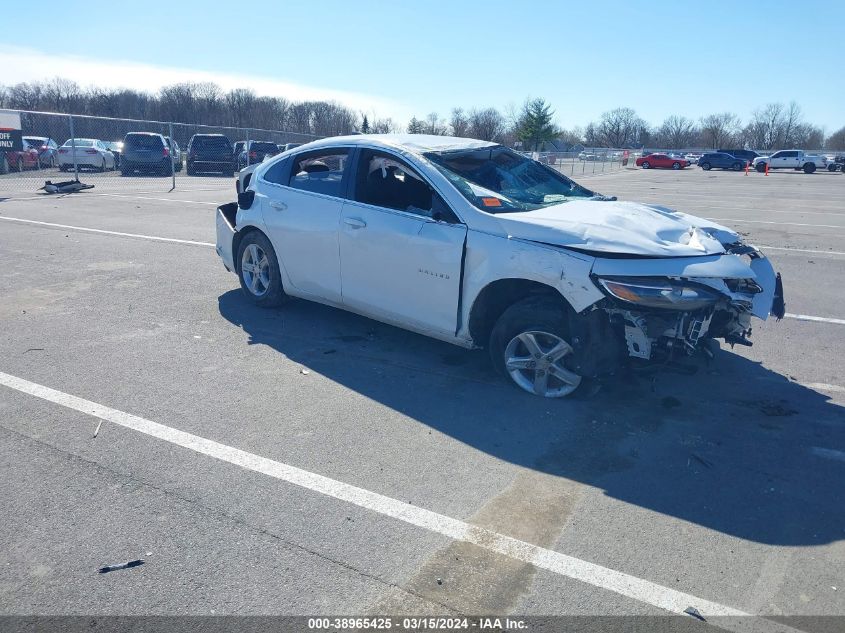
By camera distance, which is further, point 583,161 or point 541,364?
point 583,161

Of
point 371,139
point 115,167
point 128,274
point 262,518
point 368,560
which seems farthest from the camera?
point 115,167

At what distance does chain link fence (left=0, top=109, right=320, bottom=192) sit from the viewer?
2184 cm

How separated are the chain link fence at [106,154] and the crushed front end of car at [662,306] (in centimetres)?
1903

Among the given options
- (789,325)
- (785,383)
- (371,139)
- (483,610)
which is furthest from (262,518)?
(789,325)

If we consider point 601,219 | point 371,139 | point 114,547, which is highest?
point 371,139

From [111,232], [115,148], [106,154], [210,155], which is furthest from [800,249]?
[115,148]

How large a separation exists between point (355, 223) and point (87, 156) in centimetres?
2640

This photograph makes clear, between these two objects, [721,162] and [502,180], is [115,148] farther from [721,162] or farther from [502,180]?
[721,162]

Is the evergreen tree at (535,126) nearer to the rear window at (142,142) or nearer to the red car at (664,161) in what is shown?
the red car at (664,161)

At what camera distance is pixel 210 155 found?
94.9 feet

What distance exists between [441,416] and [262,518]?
1595mm

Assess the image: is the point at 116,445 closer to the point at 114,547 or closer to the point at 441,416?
the point at 114,547

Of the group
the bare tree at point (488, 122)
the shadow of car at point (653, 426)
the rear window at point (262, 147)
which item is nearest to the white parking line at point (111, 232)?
the shadow of car at point (653, 426)

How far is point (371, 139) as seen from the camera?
242 inches
